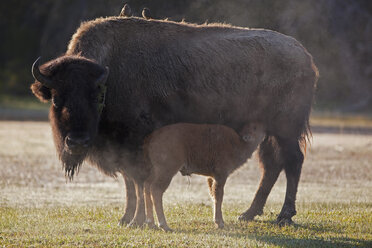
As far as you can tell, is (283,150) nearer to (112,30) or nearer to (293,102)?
(293,102)

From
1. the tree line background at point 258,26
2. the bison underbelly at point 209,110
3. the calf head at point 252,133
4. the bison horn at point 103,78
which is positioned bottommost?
the tree line background at point 258,26

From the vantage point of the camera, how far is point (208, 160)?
9984 mm

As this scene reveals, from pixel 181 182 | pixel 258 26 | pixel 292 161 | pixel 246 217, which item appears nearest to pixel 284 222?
pixel 246 217

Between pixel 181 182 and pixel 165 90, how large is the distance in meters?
5.70

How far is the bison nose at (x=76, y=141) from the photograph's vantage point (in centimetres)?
875

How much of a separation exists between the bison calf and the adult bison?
186 millimetres

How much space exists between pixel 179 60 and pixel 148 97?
2.52 feet

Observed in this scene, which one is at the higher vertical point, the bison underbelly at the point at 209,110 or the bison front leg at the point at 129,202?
the bison underbelly at the point at 209,110

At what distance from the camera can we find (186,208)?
38.1 ft

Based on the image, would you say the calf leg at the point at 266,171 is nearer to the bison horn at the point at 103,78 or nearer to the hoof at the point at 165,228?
the hoof at the point at 165,228

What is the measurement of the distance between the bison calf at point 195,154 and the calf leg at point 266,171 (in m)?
0.83

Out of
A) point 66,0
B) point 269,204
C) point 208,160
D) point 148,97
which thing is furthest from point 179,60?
point 66,0

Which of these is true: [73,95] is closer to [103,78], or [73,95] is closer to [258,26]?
[103,78]

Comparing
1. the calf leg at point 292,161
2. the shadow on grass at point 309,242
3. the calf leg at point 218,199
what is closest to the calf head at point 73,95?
the calf leg at point 218,199
